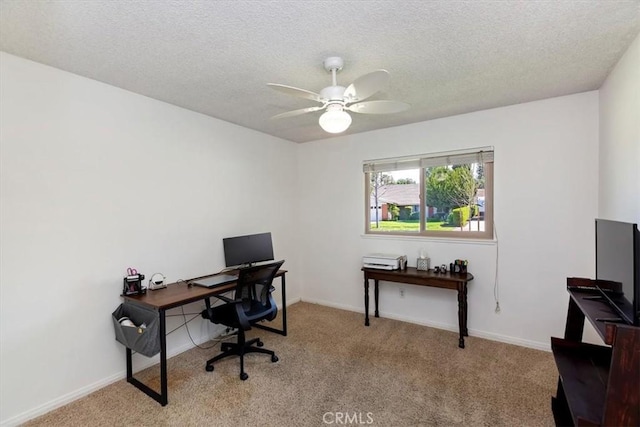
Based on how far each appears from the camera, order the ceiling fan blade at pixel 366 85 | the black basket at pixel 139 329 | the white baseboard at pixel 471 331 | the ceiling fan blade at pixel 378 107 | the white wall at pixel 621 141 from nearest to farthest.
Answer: the ceiling fan blade at pixel 366 85, the white wall at pixel 621 141, the ceiling fan blade at pixel 378 107, the black basket at pixel 139 329, the white baseboard at pixel 471 331

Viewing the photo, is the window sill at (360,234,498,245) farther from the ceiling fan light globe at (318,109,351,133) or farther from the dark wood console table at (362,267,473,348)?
the ceiling fan light globe at (318,109,351,133)

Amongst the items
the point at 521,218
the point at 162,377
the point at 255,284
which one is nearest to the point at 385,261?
the point at 521,218

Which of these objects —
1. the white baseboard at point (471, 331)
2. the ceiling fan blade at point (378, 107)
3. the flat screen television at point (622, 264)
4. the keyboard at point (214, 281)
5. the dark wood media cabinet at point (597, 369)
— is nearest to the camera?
the dark wood media cabinet at point (597, 369)

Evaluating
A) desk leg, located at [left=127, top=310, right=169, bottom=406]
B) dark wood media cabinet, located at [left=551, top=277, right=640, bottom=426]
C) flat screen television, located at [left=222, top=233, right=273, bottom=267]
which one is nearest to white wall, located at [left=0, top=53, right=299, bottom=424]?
flat screen television, located at [left=222, top=233, right=273, bottom=267]

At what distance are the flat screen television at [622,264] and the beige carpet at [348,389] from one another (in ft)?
3.26

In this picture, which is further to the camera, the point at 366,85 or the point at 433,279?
the point at 433,279

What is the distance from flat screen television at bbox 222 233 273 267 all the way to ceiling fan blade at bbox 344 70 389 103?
6.87 ft

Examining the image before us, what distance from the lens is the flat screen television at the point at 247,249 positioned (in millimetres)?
3340

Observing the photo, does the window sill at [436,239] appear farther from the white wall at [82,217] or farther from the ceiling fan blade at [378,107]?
the white wall at [82,217]

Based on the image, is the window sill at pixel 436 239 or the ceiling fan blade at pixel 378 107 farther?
the window sill at pixel 436 239

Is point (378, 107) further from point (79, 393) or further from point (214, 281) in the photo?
point (79, 393)

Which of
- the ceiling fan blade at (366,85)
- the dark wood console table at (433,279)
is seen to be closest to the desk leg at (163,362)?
the ceiling fan blade at (366,85)

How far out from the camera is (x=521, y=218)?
3068mm

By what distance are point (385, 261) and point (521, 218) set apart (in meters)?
1.48
